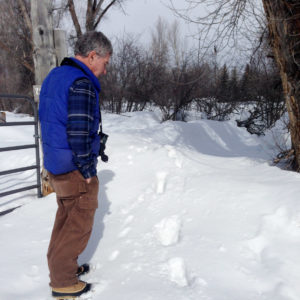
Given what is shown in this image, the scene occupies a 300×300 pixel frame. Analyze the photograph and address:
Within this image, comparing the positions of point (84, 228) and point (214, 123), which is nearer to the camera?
point (84, 228)

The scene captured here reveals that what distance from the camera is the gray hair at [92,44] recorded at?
6.79ft

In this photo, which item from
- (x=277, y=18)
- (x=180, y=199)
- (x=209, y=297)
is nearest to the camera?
(x=209, y=297)

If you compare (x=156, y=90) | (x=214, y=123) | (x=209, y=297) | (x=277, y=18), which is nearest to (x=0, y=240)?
(x=209, y=297)

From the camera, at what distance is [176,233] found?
2.84 m

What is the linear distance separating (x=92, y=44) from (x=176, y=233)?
1.93 metres

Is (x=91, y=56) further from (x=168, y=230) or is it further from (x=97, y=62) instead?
(x=168, y=230)

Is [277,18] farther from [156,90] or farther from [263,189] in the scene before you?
[156,90]

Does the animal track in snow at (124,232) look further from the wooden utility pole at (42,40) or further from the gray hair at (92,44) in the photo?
the gray hair at (92,44)

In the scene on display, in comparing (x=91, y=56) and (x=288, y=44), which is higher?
(x=288, y=44)

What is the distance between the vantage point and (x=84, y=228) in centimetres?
219

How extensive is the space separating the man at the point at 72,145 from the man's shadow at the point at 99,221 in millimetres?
508

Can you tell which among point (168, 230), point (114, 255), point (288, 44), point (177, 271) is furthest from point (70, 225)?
point (288, 44)

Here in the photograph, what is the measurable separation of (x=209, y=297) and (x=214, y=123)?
11.9m

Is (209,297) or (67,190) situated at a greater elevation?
(67,190)
